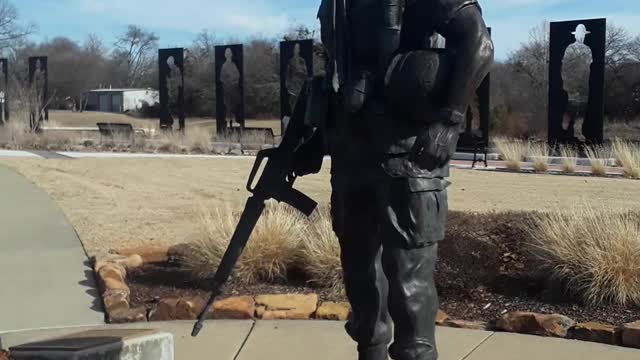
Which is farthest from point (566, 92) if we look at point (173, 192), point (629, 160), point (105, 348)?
point (105, 348)

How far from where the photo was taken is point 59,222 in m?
9.41

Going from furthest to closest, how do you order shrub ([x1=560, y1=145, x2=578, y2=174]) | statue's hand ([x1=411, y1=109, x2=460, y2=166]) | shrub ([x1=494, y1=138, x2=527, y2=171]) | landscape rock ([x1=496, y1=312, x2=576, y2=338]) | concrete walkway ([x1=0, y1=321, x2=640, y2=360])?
shrub ([x1=494, y1=138, x2=527, y2=171])
shrub ([x1=560, y1=145, x2=578, y2=174])
landscape rock ([x1=496, y1=312, x2=576, y2=338])
concrete walkway ([x1=0, y1=321, x2=640, y2=360])
statue's hand ([x1=411, y1=109, x2=460, y2=166])

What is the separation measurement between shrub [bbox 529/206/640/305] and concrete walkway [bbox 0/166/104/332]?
3474 millimetres

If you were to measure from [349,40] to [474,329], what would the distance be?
2.92 m

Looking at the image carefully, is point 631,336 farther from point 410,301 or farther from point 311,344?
point 410,301

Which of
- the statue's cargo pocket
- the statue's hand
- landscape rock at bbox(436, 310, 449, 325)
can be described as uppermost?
the statue's hand

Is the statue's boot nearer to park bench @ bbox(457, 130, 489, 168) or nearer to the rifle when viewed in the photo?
the rifle

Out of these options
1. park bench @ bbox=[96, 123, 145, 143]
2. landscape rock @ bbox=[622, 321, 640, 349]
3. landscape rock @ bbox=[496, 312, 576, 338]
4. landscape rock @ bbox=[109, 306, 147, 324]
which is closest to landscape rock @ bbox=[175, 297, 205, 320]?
landscape rock @ bbox=[109, 306, 147, 324]

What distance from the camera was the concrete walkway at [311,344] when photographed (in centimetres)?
493

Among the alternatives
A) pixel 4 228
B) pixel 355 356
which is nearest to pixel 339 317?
pixel 355 356

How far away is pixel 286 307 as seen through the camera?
233 inches

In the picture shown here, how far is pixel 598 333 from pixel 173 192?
28.1ft

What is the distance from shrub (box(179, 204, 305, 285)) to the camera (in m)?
6.81

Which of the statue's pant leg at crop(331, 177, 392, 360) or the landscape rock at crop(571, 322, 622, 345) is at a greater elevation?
the statue's pant leg at crop(331, 177, 392, 360)
